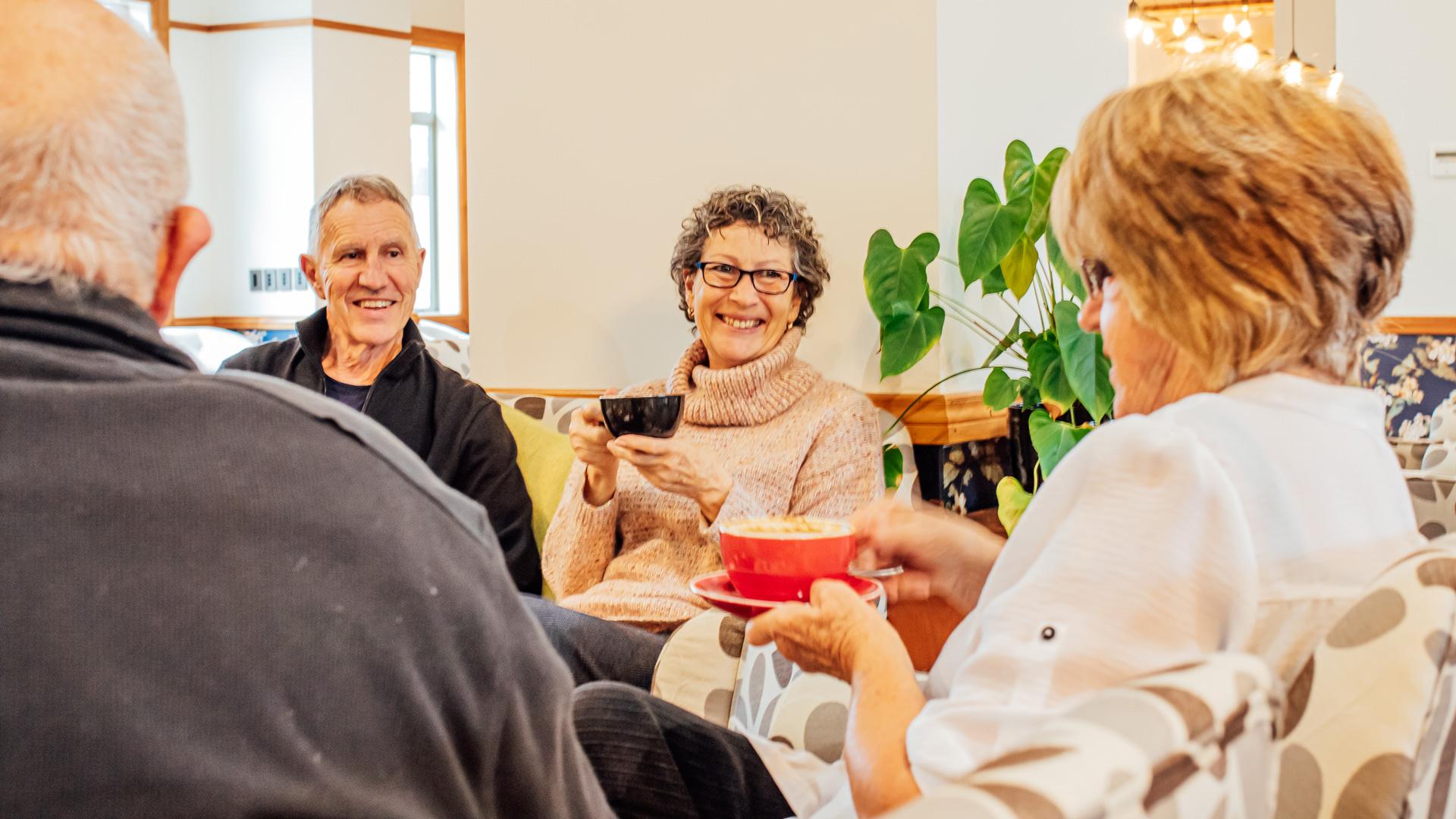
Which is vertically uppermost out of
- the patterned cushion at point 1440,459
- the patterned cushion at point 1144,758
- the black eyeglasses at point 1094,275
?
the black eyeglasses at point 1094,275

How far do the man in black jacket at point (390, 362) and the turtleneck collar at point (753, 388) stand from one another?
1.27ft

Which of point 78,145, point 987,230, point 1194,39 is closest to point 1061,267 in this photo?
point 987,230

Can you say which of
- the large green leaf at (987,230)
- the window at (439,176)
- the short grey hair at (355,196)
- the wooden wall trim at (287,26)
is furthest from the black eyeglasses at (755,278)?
the window at (439,176)

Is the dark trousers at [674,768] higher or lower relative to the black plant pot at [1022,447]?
lower

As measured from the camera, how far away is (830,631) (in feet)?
3.46

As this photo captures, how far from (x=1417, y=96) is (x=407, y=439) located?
3670 mm

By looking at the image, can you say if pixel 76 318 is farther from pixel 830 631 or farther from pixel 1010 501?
pixel 1010 501

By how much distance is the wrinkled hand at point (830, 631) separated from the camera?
1.03 meters

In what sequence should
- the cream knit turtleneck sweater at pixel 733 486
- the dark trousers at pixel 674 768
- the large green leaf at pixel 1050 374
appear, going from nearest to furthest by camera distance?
the dark trousers at pixel 674 768 → the cream knit turtleneck sweater at pixel 733 486 → the large green leaf at pixel 1050 374

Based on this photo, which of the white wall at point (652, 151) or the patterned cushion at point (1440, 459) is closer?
the patterned cushion at point (1440, 459)

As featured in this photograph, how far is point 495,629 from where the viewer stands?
2.54ft

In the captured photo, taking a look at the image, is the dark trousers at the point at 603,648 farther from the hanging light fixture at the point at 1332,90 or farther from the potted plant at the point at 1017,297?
the hanging light fixture at the point at 1332,90

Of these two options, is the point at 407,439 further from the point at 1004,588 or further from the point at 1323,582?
the point at 1323,582

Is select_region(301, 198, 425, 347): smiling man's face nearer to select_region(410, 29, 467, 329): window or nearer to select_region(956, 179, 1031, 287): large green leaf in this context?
select_region(956, 179, 1031, 287): large green leaf
